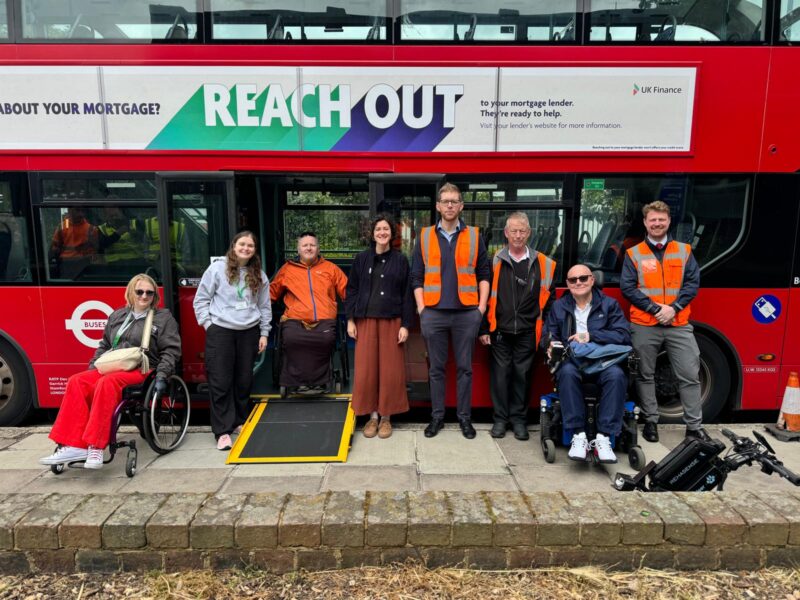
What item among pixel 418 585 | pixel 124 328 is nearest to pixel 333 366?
pixel 124 328

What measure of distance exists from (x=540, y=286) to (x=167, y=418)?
3.01m

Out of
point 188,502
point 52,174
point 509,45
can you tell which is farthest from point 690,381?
point 52,174

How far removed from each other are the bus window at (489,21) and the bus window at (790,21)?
5.24ft

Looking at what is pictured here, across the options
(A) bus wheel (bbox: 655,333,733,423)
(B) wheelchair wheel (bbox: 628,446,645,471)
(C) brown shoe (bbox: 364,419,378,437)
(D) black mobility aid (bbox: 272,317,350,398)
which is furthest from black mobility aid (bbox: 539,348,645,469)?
(D) black mobility aid (bbox: 272,317,350,398)

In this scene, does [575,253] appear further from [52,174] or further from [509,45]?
[52,174]

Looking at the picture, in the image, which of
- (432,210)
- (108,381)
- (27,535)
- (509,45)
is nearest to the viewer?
(27,535)

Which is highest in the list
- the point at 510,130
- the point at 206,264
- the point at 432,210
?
the point at 510,130

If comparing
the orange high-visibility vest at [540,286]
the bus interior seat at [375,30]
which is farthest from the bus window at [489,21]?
the orange high-visibility vest at [540,286]

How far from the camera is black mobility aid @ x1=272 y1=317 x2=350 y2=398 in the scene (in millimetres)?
4289

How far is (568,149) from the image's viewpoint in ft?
13.2

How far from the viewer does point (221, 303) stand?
377cm

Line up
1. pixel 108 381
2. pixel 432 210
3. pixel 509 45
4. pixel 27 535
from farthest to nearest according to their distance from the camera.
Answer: pixel 432 210, pixel 509 45, pixel 108 381, pixel 27 535

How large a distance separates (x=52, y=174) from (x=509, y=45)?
376 cm

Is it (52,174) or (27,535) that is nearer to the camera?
(27,535)
